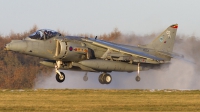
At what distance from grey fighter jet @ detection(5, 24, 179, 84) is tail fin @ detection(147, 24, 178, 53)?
8.7 inches

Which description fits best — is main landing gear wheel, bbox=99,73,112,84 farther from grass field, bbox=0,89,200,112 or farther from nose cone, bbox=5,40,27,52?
grass field, bbox=0,89,200,112

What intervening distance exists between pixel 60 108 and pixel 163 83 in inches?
492

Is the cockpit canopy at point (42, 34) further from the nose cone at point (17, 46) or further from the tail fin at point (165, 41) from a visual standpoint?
the tail fin at point (165, 41)

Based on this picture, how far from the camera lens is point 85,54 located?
2122 centimetres

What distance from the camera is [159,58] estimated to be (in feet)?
73.0

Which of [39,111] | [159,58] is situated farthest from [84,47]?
[39,111]

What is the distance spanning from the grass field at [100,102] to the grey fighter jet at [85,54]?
14.3 ft

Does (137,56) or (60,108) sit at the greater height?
(137,56)

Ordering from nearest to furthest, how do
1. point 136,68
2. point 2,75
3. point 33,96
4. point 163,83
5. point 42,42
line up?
point 33,96, point 42,42, point 136,68, point 163,83, point 2,75

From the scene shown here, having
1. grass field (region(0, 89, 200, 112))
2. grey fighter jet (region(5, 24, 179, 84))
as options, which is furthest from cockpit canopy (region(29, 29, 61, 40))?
grass field (region(0, 89, 200, 112))

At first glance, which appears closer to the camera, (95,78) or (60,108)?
(60,108)

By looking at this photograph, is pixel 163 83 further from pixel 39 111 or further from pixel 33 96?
pixel 39 111

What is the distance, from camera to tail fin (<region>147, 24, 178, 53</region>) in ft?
76.9

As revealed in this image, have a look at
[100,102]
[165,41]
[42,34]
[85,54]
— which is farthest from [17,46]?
[165,41]
